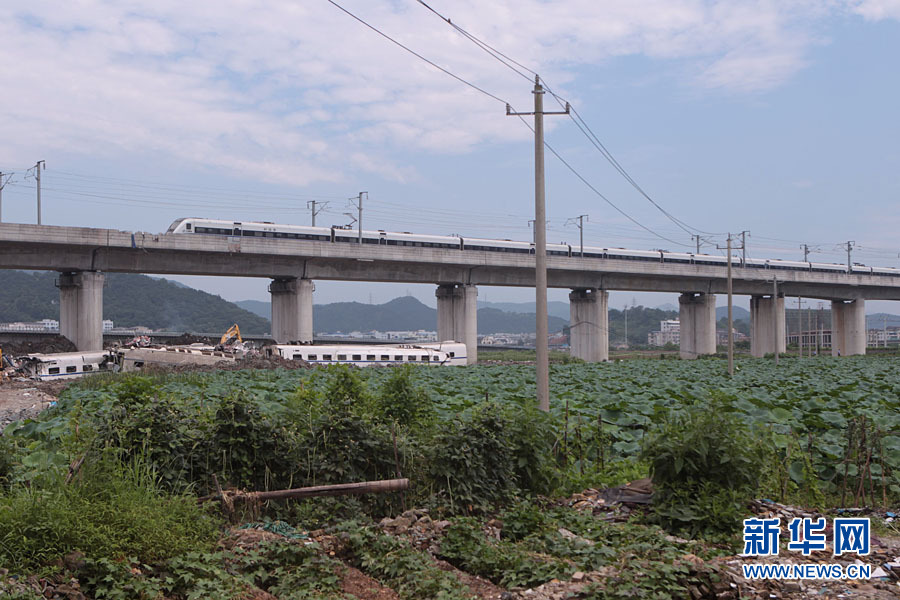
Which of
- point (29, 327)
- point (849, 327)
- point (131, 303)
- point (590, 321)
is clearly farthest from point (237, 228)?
point (131, 303)

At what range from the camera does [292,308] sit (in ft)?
167

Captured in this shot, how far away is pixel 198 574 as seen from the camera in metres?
6.98

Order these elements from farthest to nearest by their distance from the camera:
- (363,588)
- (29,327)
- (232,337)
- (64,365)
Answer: (29,327)
(232,337)
(64,365)
(363,588)

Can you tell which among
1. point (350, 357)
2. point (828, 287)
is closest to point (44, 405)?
point (350, 357)

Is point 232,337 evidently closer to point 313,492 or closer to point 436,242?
point 436,242

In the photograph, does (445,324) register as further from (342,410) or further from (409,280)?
(342,410)

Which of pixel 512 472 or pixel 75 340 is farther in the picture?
pixel 75 340

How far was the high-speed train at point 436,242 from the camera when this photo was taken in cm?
5069

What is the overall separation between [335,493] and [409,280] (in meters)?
45.8

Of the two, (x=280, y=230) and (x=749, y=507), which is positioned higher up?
(x=280, y=230)

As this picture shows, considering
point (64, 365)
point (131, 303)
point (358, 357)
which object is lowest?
point (64, 365)

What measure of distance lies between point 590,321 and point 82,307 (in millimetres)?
41526

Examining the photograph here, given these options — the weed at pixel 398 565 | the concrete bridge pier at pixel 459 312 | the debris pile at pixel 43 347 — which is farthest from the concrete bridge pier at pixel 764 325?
the weed at pixel 398 565

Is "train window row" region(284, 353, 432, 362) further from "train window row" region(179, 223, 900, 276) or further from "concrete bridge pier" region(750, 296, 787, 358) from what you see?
"concrete bridge pier" region(750, 296, 787, 358)
